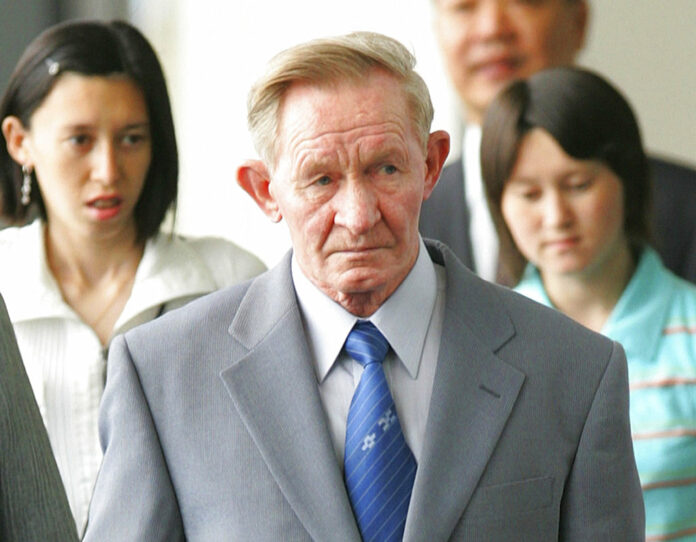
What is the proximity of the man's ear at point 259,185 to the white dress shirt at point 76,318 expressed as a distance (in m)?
0.70

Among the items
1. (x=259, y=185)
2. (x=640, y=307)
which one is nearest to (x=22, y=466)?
(x=259, y=185)

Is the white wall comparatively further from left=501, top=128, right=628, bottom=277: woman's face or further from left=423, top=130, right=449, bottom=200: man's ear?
left=423, top=130, right=449, bottom=200: man's ear

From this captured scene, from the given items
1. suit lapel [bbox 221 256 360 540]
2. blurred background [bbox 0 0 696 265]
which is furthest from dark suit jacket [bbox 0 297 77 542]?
blurred background [bbox 0 0 696 265]

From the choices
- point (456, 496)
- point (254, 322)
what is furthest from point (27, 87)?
point (456, 496)

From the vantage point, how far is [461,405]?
6.27 ft

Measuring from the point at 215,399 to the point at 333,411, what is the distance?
0.17 meters

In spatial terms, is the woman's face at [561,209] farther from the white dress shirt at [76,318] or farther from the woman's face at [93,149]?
the woman's face at [93,149]

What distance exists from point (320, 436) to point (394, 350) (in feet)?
0.58

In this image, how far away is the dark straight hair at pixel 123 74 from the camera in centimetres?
286

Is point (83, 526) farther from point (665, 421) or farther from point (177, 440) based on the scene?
point (665, 421)

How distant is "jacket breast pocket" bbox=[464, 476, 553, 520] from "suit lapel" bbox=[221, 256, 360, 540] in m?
0.17

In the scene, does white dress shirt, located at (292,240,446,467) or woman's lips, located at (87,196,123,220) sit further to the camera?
woman's lips, located at (87,196,123,220)

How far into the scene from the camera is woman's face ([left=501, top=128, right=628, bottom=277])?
288 centimetres

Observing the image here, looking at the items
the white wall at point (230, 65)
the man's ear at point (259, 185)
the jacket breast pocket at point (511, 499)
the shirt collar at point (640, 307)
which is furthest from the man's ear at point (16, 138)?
the white wall at point (230, 65)
